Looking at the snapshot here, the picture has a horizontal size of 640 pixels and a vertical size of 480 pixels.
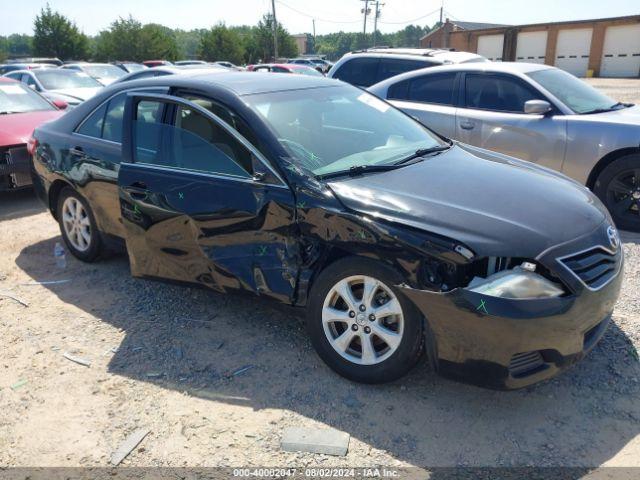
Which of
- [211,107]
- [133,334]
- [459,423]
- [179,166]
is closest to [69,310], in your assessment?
[133,334]

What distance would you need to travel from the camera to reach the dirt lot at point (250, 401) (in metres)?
2.73

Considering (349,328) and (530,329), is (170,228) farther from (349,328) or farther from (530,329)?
(530,329)

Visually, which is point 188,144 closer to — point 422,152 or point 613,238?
point 422,152

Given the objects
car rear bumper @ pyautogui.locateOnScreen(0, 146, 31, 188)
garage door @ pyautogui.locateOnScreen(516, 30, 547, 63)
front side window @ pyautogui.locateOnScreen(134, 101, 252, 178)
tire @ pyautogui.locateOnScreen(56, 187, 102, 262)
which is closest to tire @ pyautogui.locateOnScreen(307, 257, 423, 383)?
front side window @ pyautogui.locateOnScreen(134, 101, 252, 178)

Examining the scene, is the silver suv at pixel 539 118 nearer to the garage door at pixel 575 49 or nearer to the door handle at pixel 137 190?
the door handle at pixel 137 190

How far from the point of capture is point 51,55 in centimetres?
4091

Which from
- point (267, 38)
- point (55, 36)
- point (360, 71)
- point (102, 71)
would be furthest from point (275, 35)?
point (360, 71)

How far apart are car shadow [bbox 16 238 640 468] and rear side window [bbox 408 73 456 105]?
12.8 feet

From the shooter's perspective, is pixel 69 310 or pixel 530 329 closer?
pixel 530 329

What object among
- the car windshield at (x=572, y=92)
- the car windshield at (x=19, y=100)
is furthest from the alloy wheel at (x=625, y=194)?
the car windshield at (x=19, y=100)

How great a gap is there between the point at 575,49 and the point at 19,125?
1624 inches

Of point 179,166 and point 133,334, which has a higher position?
point 179,166

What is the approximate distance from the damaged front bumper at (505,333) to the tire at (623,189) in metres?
3.21

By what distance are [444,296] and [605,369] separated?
4.15ft
